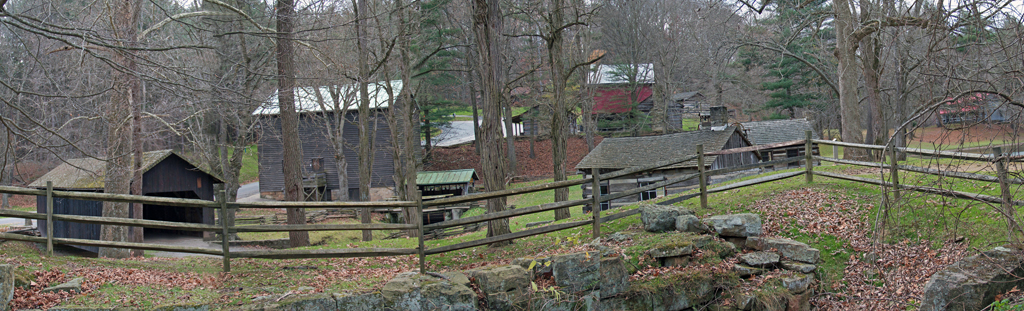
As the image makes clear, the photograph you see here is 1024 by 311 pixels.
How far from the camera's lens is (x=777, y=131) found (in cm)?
2877

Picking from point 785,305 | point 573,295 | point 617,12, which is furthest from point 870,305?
point 617,12

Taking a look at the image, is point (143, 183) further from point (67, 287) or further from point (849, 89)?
point (849, 89)

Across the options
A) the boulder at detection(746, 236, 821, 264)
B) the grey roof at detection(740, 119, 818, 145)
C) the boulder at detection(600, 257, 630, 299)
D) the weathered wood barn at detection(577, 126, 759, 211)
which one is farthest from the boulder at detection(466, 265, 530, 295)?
the grey roof at detection(740, 119, 818, 145)

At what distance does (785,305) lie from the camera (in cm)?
797

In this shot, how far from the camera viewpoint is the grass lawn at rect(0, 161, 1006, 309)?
706cm

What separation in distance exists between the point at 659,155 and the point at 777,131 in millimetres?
10675

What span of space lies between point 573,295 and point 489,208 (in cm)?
276

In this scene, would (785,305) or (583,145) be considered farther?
(583,145)

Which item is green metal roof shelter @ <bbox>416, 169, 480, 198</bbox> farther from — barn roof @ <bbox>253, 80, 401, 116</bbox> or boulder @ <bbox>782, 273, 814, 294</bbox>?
boulder @ <bbox>782, 273, 814, 294</bbox>

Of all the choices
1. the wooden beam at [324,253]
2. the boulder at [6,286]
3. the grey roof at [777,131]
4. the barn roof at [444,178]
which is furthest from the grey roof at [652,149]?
the boulder at [6,286]

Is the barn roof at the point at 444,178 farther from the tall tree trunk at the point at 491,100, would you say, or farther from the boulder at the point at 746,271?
the boulder at the point at 746,271

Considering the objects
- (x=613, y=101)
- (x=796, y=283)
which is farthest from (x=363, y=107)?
(x=613, y=101)

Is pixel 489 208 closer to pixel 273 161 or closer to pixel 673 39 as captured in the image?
pixel 273 161

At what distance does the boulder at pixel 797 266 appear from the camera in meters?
8.31
